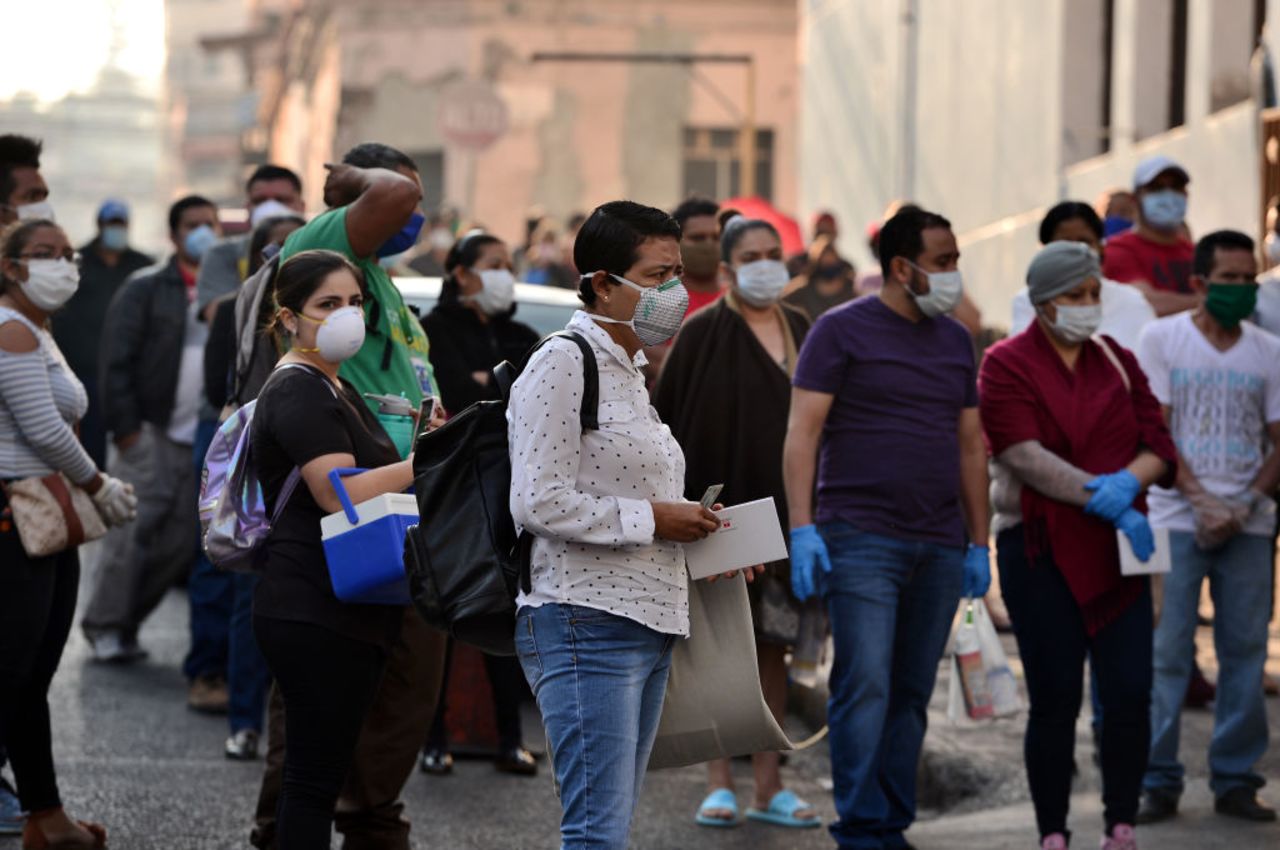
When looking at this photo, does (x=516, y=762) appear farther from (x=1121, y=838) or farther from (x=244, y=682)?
(x=1121, y=838)

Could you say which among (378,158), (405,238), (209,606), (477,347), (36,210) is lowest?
(209,606)

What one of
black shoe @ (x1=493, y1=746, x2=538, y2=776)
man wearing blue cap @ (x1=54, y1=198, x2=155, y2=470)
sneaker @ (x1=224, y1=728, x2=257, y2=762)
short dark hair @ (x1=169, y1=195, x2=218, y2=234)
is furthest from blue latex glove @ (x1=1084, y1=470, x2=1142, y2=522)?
man wearing blue cap @ (x1=54, y1=198, x2=155, y2=470)

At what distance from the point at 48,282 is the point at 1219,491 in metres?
3.93

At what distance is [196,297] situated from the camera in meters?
10.8

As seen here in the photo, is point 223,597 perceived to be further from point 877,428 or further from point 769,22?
point 769,22

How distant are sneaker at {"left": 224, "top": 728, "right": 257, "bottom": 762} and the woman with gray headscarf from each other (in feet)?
10.9

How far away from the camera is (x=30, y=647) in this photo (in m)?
7.15

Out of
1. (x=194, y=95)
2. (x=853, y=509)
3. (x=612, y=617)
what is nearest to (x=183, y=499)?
(x=853, y=509)

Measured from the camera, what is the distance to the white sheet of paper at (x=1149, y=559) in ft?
23.0

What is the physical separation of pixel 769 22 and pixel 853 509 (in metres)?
34.3

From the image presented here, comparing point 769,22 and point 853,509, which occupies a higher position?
point 769,22

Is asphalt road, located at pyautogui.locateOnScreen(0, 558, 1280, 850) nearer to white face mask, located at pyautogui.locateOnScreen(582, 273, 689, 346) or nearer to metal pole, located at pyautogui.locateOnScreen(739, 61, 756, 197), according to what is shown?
white face mask, located at pyautogui.locateOnScreen(582, 273, 689, 346)

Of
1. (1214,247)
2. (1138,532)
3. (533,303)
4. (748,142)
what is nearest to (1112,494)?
(1138,532)

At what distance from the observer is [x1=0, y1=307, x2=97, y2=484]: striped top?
7211 millimetres
